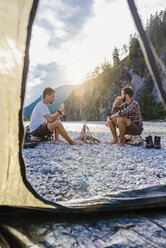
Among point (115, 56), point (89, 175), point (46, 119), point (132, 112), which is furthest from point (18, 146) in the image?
point (115, 56)

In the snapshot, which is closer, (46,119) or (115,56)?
(46,119)

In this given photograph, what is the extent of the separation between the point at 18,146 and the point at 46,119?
461cm

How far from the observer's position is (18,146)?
155 centimetres

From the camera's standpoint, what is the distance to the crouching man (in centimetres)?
599

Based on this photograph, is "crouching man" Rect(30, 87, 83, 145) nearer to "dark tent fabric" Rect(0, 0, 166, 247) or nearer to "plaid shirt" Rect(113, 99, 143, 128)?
"plaid shirt" Rect(113, 99, 143, 128)

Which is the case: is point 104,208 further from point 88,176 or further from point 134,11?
point 134,11

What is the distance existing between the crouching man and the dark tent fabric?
4.45m

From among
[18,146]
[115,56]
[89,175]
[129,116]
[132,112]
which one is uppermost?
[115,56]

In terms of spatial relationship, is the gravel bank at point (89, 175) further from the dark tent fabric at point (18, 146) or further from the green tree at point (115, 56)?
the green tree at point (115, 56)

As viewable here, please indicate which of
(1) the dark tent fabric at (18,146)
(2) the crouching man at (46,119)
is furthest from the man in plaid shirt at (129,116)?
(1) the dark tent fabric at (18,146)

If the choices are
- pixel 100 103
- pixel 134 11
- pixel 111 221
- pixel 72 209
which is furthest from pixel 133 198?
pixel 100 103

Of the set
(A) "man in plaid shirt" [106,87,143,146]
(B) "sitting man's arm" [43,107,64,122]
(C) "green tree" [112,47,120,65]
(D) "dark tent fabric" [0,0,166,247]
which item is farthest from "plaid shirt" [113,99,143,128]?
(C) "green tree" [112,47,120,65]

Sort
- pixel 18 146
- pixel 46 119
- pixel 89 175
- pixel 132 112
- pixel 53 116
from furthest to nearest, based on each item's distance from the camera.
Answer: pixel 46 119, pixel 53 116, pixel 132 112, pixel 89 175, pixel 18 146

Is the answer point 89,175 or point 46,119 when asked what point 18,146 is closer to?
point 89,175
